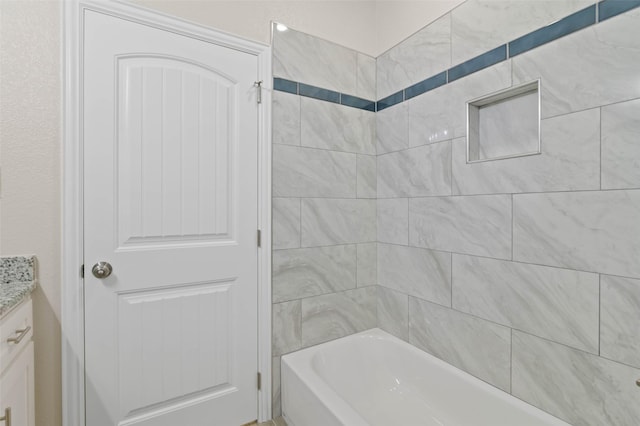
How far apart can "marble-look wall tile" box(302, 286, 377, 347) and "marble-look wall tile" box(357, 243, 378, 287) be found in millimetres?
55

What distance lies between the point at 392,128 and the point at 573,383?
1.58 m

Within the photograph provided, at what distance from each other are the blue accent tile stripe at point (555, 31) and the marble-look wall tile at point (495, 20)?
0.07 ft

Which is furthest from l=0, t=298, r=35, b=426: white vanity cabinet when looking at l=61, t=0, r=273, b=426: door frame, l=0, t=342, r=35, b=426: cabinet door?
l=61, t=0, r=273, b=426: door frame

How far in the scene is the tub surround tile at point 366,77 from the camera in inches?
81.7

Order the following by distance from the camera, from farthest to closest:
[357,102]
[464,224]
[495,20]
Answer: [357,102]
[464,224]
[495,20]

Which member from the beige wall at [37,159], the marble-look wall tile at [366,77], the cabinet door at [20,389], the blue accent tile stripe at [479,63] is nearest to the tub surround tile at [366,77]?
the marble-look wall tile at [366,77]

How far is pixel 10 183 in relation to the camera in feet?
4.00

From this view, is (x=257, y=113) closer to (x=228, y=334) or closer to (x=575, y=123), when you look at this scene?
(x=228, y=334)

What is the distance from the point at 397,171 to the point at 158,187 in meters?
1.41

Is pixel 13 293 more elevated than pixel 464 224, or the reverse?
pixel 464 224

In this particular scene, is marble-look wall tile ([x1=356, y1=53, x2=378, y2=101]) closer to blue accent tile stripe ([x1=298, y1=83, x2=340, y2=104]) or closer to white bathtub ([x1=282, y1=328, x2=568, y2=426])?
blue accent tile stripe ([x1=298, y1=83, x2=340, y2=104])

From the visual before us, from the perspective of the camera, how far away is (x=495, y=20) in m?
1.42

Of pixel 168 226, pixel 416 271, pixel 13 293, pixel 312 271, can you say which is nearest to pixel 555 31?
pixel 416 271

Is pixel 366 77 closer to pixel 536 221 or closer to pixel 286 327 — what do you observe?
pixel 536 221
